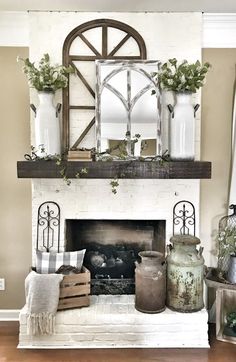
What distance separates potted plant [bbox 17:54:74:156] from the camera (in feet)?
9.91

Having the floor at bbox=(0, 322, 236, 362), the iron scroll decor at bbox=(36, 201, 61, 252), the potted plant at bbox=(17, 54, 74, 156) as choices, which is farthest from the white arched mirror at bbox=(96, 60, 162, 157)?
the floor at bbox=(0, 322, 236, 362)

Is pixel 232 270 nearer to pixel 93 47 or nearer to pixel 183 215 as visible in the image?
pixel 183 215

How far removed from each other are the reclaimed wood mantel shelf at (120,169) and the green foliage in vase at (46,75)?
0.58m

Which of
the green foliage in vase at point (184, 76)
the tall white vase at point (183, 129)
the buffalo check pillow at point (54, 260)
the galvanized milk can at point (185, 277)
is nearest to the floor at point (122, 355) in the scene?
the galvanized milk can at point (185, 277)

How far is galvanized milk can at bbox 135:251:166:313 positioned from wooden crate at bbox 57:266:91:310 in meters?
0.39

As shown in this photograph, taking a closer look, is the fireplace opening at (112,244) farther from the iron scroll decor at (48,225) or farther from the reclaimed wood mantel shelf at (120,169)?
the reclaimed wood mantel shelf at (120,169)

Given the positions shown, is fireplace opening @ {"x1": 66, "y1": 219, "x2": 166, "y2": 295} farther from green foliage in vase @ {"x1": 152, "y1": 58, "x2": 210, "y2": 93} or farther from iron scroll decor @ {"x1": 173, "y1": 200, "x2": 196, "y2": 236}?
green foliage in vase @ {"x1": 152, "y1": 58, "x2": 210, "y2": 93}

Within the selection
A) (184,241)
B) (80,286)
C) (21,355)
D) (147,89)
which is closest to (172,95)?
(147,89)

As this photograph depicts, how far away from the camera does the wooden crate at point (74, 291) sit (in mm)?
2975

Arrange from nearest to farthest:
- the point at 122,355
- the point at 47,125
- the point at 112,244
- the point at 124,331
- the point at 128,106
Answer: the point at 122,355, the point at 124,331, the point at 47,125, the point at 128,106, the point at 112,244

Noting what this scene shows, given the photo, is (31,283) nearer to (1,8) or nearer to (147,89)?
(147,89)

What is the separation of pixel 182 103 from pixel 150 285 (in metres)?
1.40

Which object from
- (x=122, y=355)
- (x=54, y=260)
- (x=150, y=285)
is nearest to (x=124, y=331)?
(x=122, y=355)

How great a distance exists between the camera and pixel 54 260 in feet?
10.4
